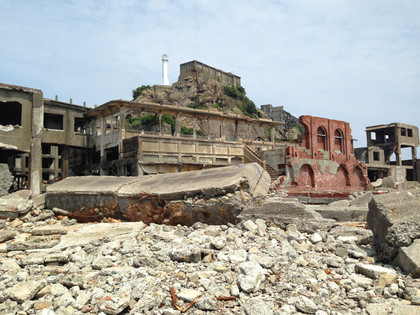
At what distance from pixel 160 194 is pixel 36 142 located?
14222 millimetres

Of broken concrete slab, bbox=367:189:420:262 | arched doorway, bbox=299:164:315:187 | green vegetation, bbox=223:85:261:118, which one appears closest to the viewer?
broken concrete slab, bbox=367:189:420:262

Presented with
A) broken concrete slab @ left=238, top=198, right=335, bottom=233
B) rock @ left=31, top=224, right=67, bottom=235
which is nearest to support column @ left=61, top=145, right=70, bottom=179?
rock @ left=31, top=224, right=67, bottom=235

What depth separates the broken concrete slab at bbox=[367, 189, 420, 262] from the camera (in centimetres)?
376

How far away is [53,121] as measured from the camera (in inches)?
799

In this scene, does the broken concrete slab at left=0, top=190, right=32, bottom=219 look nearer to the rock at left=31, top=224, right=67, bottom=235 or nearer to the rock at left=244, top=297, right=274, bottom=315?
the rock at left=31, top=224, right=67, bottom=235

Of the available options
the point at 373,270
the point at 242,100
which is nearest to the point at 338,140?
the point at 373,270

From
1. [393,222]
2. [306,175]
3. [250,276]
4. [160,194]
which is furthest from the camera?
[306,175]

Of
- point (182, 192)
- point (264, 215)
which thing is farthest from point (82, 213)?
point (264, 215)

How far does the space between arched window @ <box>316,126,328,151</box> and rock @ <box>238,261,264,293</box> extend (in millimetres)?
21402

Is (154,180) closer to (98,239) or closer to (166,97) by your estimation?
(98,239)

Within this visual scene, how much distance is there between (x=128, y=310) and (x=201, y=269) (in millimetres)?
903

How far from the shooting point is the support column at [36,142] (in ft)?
57.9

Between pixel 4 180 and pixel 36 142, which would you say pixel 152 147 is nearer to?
pixel 36 142

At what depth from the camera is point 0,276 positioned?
13.6ft
